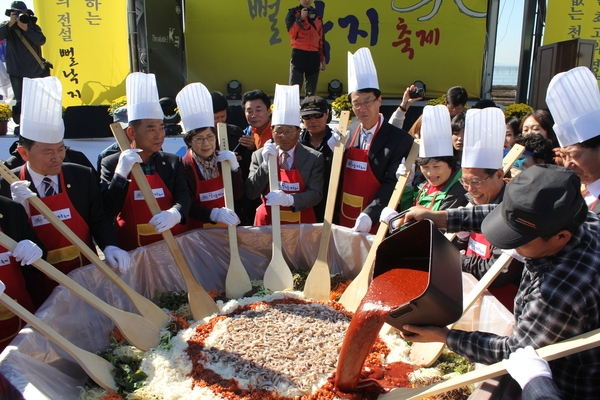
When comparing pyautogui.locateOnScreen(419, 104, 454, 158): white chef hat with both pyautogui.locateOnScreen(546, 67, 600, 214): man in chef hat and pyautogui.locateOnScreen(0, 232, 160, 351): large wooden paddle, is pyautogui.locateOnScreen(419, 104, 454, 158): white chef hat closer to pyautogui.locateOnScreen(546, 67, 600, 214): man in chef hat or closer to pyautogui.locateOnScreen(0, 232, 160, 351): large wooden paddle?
pyautogui.locateOnScreen(546, 67, 600, 214): man in chef hat

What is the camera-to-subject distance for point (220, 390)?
86.3 inches

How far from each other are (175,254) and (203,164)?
76 cm

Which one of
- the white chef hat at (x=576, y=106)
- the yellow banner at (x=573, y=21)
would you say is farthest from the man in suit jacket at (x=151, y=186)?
the yellow banner at (x=573, y=21)

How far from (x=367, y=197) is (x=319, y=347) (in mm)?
1318

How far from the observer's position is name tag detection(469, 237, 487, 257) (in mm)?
2537

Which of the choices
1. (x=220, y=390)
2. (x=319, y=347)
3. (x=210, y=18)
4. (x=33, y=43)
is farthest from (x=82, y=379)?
(x=210, y=18)

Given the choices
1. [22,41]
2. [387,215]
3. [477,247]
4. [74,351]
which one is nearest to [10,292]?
[74,351]

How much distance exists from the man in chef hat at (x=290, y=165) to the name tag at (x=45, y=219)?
129 centimetres

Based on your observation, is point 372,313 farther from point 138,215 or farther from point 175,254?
point 138,215

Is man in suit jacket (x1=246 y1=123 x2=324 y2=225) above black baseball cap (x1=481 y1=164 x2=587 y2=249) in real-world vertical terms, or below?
below

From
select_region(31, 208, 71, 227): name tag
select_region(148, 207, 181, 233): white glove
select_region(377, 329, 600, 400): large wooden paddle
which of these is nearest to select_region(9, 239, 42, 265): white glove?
select_region(31, 208, 71, 227): name tag

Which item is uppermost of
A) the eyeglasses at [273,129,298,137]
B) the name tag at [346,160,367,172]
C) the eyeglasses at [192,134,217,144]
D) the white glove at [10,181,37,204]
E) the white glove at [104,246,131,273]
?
the eyeglasses at [273,129,298,137]

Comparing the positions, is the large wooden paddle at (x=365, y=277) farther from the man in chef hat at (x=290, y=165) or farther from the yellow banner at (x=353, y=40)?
the yellow banner at (x=353, y=40)

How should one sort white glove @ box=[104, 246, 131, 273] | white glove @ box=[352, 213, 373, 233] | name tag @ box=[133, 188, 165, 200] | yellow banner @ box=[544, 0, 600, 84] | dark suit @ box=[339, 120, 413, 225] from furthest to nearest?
yellow banner @ box=[544, 0, 600, 84] → dark suit @ box=[339, 120, 413, 225] → white glove @ box=[352, 213, 373, 233] → name tag @ box=[133, 188, 165, 200] → white glove @ box=[104, 246, 131, 273]
